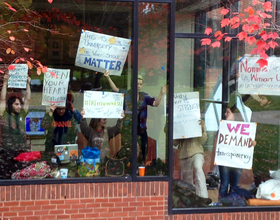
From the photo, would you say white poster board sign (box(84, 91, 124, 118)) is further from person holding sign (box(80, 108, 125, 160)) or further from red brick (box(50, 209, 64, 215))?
red brick (box(50, 209, 64, 215))

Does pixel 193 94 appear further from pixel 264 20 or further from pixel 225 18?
pixel 264 20

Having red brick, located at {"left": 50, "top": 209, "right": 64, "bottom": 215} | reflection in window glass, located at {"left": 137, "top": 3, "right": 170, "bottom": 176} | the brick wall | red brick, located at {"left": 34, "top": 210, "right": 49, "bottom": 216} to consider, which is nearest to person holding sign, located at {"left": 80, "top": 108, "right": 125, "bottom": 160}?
reflection in window glass, located at {"left": 137, "top": 3, "right": 170, "bottom": 176}

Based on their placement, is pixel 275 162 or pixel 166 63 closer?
pixel 166 63

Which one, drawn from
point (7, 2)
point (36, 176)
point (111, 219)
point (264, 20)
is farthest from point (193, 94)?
point (7, 2)

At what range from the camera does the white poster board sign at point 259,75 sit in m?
5.11

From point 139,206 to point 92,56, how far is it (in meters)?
2.26

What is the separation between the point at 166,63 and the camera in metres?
4.86

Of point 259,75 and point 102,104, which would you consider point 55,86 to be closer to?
point 102,104

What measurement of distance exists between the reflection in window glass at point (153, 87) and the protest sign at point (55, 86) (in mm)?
1106

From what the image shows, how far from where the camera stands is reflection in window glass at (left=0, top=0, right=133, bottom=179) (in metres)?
4.84

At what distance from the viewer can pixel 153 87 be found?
4891 millimetres

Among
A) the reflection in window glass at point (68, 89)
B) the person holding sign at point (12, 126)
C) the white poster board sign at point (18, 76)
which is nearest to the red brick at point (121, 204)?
the reflection in window glass at point (68, 89)

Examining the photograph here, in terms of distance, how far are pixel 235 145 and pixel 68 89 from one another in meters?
2.65

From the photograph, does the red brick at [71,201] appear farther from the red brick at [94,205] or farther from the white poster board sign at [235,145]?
the white poster board sign at [235,145]
